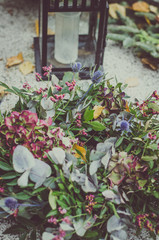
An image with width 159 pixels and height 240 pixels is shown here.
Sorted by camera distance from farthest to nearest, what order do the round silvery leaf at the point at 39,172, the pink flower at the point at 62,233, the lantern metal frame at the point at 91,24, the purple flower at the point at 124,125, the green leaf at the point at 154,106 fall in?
the lantern metal frame at the point at 91,24 → the green leaf at the point at 154,106 → the purple flower at the point at 124,125 → the round silvery leaf at the point at 39,172 → the pink flower at the point at 62,233

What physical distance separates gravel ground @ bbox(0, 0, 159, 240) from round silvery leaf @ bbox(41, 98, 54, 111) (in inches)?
15.8

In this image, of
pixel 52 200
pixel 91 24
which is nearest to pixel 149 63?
pixel 91 24

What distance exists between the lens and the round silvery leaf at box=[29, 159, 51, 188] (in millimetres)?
1041

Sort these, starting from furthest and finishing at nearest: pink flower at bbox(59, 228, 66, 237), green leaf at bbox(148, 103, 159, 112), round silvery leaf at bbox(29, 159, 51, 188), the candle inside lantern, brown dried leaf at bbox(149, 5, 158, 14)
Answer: brown dried leaf at bbox(149, 5, 158, 14)
the candle inside lantern
green leaf at bbox(148, 103, 159, 112)
round silvery leaf at bbox(29, 159, 51, 188)
pink flower at bbox(59, 228, 66, 237)

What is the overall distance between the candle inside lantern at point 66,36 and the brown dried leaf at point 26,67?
0.52 feet

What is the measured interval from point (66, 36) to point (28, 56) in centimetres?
37

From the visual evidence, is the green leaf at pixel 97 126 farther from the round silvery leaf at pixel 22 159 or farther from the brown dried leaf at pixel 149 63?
the brown dried leaf at pixel 149 63

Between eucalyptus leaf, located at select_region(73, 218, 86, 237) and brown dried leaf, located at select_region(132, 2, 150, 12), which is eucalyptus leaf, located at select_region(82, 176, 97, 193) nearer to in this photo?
eucalyptus leaf, located at select_region(73, 218, 86, 237)

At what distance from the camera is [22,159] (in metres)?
1.03

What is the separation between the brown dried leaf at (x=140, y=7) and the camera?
2273 millimetres

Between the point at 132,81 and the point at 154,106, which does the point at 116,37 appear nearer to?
the point at 132,81

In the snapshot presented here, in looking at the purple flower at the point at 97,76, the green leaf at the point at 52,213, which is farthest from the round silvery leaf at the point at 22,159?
the purple flower at the point at 97,76

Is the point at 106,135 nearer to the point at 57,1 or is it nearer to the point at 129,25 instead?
the point at 57,1

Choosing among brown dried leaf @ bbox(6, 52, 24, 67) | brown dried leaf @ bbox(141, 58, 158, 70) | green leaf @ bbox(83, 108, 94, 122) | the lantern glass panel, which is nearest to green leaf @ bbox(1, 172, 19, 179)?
green leaf @ bbox(83, 108, 94, 122)
